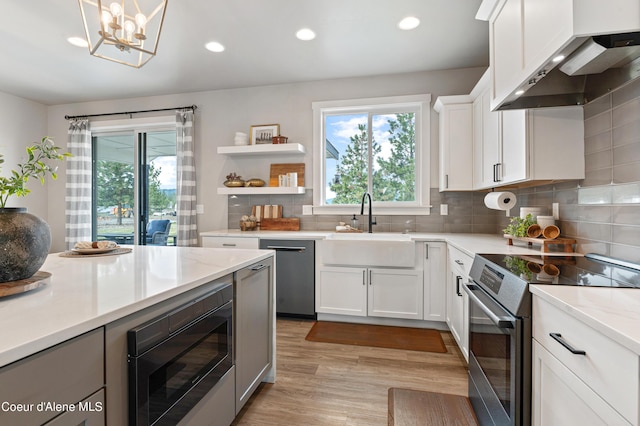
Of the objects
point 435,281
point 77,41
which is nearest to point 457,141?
point 435,281

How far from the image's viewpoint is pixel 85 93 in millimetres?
4172

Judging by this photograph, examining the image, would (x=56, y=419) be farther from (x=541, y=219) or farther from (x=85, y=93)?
(x=85, y=93)

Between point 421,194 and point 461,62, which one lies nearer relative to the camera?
point 461,62

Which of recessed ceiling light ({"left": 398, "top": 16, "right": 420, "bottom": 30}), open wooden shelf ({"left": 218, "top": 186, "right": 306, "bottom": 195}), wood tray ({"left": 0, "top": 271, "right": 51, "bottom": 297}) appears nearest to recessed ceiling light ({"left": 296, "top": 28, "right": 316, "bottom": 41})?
recessed ceiling light ({"left": 398, "top": 16, "right": 420, "bottom": 30})

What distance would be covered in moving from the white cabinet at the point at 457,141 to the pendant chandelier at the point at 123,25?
2.52m

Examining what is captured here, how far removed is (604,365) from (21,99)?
6.27 metres

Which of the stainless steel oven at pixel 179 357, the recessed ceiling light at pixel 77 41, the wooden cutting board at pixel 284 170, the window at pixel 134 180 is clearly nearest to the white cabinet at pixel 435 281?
the wooden cutting board at pixel 284 170

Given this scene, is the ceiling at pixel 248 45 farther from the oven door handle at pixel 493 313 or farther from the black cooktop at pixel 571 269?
the oven door handle at pixel 493 313

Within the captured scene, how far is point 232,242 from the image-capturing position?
3307 millimetres

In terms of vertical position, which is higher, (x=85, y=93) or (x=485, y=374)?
(x=85, y=93)

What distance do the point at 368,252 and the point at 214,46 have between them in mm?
2435

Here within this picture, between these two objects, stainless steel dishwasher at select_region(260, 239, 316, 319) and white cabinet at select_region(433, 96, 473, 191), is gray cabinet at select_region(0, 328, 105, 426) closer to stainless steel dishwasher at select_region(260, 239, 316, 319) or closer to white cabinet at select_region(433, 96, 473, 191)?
stainless steel dishwasher at select_region(260, 239, 316, 319)

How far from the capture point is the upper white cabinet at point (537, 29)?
43.4 inches

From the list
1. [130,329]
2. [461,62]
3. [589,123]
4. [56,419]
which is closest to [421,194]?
[461,62]
